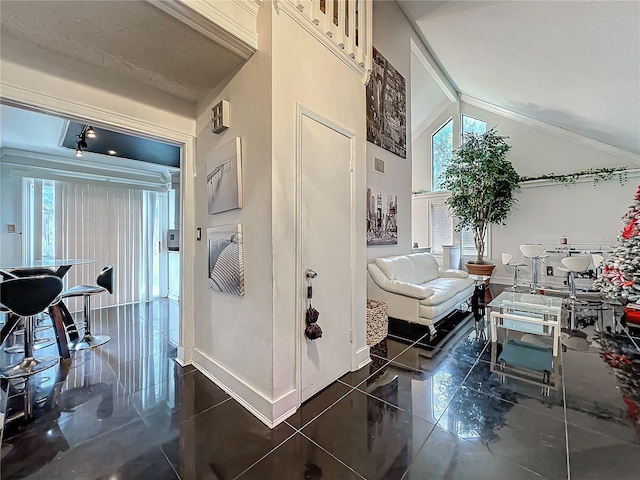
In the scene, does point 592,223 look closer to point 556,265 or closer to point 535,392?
point 556,265

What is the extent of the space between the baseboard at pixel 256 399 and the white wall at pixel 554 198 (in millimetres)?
6562

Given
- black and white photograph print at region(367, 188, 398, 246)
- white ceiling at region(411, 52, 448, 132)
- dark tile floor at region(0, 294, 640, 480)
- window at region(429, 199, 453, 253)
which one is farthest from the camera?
window at region(429, 199, 453, 253)

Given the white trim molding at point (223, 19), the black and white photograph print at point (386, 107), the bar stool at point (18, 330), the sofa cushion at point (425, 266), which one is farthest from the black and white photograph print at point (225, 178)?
the sofa cushion at point (425, 266)

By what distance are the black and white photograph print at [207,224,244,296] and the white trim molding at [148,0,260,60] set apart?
1.21 m

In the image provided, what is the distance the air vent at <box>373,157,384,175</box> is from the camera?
3688 mm

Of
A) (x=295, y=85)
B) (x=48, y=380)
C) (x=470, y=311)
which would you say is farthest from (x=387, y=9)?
(x=48, y=380)

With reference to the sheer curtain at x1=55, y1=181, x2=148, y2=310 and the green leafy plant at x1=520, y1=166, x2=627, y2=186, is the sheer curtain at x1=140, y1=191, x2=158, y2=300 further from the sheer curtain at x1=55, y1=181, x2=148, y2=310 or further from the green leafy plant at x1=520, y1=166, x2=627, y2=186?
the green leafy plant at x1=520, y1=166, x2=627, y2=186

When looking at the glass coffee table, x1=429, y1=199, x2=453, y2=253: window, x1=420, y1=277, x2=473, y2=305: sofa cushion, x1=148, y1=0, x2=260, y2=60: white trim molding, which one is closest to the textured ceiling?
x1=148, y1=0, x2=260, y2=60: white trim molding

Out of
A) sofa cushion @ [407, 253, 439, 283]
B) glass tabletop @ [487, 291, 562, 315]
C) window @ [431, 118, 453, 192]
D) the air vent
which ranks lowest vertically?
glass tabletop @ [487, 291, 562, 315]

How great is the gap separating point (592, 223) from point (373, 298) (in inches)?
218

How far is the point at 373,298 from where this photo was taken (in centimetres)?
345

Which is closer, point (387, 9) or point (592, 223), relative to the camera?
point (387, 9)

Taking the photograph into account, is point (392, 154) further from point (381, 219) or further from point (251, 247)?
point (251, 247)

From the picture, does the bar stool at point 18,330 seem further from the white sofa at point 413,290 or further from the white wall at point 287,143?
the white sofa at point 413,290
